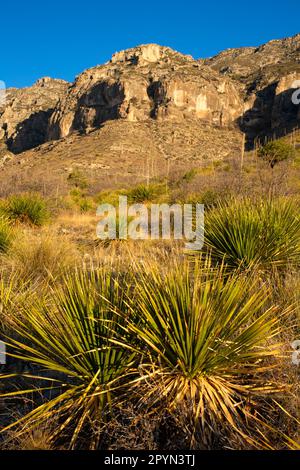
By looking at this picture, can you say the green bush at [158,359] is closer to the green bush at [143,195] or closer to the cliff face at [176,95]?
the green bush at [143,195]

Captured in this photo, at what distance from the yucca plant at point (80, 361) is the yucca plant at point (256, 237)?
78.4 inches

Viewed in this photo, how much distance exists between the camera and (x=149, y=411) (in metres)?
2.21

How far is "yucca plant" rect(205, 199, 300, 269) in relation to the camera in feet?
13.9

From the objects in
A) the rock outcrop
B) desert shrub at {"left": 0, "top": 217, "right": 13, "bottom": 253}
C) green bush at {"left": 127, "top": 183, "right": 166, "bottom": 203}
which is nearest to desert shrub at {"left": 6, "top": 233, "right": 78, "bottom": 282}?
desert shrub at {"left": 0, "top": 217, "right": 13, "bottom": 253}

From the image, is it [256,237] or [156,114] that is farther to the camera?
[156,114]

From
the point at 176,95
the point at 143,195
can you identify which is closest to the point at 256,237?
the point at 143,195

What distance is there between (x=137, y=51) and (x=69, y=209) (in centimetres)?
10039

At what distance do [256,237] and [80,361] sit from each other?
2.64 m

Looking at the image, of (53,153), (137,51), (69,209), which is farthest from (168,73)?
(69,209)

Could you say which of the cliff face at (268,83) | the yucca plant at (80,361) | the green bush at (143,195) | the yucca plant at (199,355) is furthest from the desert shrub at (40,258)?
the cliff face at (268,83)

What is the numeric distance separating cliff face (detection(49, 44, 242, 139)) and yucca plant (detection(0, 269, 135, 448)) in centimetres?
7106

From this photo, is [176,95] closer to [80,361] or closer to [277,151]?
[277,151]

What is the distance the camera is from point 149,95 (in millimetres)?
77875

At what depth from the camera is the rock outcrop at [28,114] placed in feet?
347
